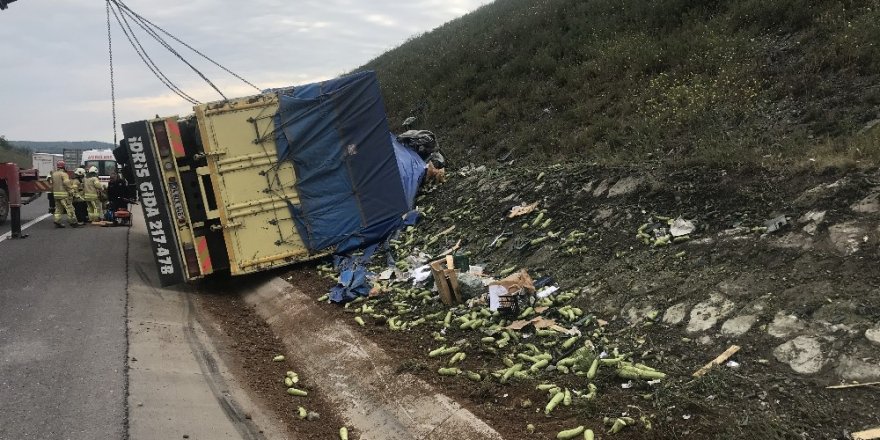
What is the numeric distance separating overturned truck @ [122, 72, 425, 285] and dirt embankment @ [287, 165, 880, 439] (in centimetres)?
230

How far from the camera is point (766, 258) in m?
5.33

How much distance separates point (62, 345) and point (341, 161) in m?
5.19

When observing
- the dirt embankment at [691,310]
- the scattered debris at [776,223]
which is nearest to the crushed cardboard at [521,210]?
the dirt embankment at [691,310]

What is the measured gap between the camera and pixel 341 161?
32.7ft

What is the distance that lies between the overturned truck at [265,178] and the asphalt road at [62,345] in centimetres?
142

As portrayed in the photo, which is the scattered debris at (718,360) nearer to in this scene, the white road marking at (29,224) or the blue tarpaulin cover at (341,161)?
the blue tarpaulin cover at (341,161)

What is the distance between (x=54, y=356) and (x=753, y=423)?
6667 millimetres

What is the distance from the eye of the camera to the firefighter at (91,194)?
15344 millimetres

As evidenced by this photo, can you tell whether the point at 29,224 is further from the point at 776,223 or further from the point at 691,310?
the point at 776,223

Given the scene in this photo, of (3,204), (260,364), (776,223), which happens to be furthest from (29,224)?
(776,223)

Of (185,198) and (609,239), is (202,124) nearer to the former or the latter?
(185,198)

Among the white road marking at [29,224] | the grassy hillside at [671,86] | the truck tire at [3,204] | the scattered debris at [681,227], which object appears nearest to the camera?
the scattered debris at [681,227]

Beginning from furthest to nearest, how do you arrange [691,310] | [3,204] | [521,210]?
[3,204] → [521,210] → [691,310]

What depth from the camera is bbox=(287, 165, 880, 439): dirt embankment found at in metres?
4.04
